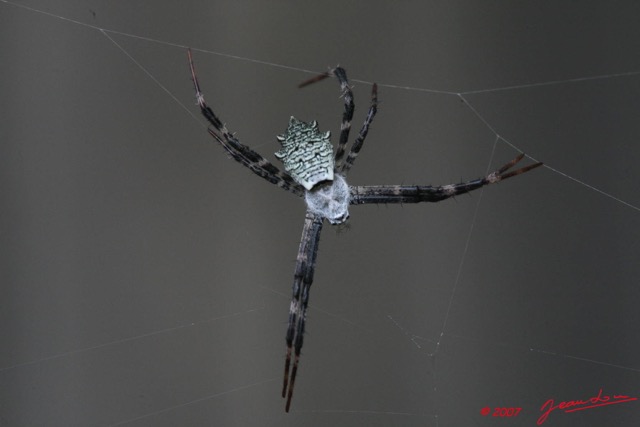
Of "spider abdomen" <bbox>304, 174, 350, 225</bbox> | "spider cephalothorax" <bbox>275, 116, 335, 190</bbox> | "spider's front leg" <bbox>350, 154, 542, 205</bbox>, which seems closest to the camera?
"spider cephalothorax" <bbox>275, 116, 335, 190</bbox>

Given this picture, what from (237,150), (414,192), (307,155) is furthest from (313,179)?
(414,192)

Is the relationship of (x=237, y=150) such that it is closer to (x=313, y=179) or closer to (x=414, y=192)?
(x=313, y=179)

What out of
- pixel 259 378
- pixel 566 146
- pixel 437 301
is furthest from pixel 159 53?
pixel 566 146

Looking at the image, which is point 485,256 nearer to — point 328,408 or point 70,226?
point 328,408

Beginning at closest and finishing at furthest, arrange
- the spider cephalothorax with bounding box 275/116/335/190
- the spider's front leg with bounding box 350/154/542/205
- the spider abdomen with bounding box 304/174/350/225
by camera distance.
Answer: the spider cephalothorax with bounding box 275/116/335/190 → the spider's front leg with bounding box 350/154/542/205 → the spider abdomen with bounding box 304/174/350/225

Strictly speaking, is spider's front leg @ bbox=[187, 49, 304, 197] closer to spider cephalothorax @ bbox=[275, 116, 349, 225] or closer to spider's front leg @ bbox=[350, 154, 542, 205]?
spider cephalothorax @ bbox=[275, 116, 349, 225]

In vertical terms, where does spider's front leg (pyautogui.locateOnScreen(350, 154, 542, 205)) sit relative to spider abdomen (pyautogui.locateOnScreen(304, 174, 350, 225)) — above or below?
above

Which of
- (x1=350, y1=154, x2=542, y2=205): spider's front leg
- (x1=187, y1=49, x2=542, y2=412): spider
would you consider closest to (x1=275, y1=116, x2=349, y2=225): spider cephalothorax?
(x1=187, y1=49, x2=542, y2=412): spider

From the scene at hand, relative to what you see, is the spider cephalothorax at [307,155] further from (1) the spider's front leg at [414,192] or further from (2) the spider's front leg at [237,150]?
(1) the spider's front leg at [414,192]
